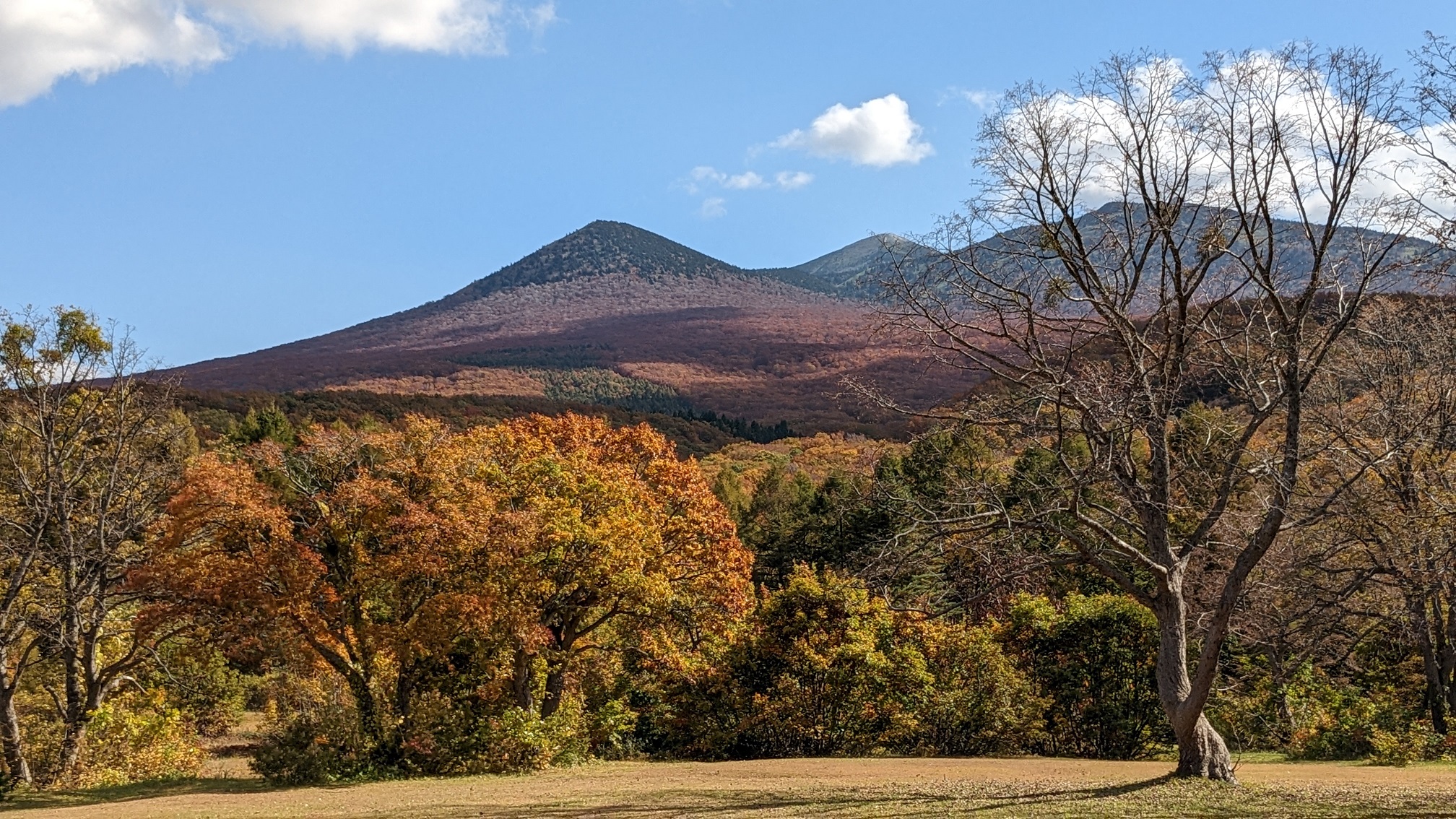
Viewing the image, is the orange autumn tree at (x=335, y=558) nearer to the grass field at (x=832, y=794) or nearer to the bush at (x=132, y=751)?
the grass field at (x=832, y=794)

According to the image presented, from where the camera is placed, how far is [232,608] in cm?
1955

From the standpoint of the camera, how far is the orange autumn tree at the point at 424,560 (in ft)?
63.5

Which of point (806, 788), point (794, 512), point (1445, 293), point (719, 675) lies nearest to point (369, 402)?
point (794, 512)

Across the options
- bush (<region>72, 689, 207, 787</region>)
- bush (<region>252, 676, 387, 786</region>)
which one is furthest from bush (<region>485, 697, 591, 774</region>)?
bush (<region>72, 689, 207, 787</region>)

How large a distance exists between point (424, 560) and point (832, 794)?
10051 millimetres

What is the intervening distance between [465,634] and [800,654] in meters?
7.85

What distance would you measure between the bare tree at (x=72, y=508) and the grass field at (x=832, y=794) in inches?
126

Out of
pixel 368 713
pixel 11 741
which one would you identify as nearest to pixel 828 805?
pixel 368 713

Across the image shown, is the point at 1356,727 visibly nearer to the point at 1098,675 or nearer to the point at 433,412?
the point at 1098,675

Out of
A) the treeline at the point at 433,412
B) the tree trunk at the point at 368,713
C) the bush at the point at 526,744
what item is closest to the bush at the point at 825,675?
the bush at the point at 526,744

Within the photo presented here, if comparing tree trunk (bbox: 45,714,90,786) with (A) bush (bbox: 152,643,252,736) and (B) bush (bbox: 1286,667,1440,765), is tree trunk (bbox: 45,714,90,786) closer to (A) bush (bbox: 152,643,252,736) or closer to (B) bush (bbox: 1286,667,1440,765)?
(A) bush (bbox: 152,643,252,736)

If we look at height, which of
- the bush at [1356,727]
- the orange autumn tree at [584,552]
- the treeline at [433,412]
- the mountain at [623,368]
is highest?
the mountain at [623,368]

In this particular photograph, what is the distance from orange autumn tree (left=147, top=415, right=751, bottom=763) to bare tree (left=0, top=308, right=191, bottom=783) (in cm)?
169

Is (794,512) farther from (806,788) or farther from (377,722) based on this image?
(806,788)
